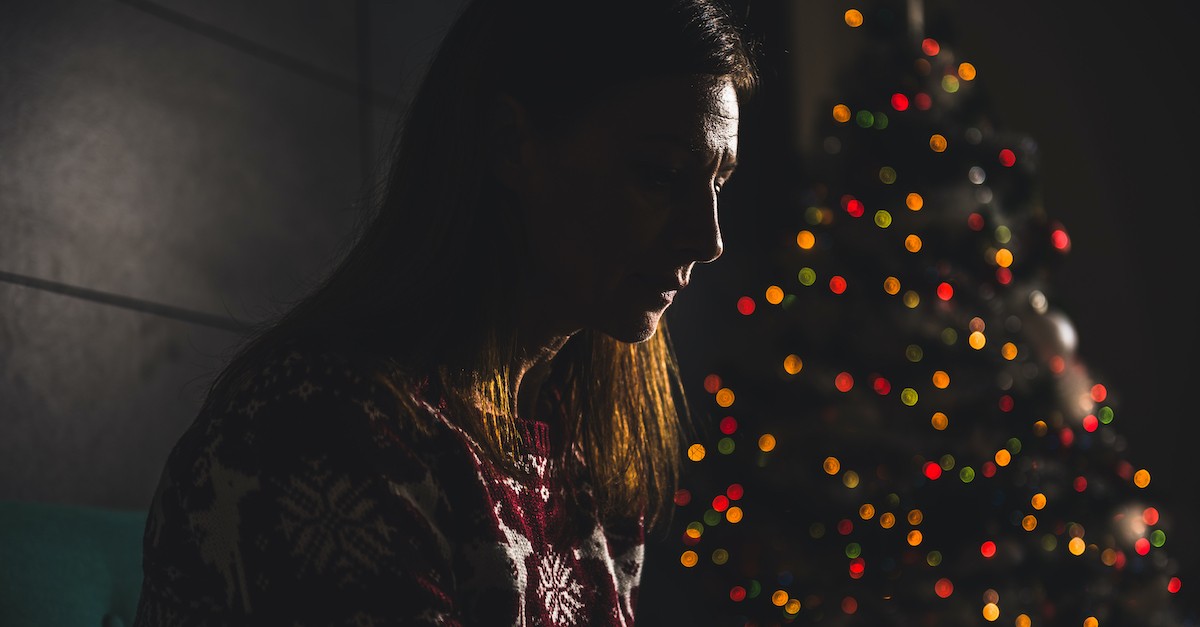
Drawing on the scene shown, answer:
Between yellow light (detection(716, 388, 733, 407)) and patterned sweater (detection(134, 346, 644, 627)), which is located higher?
patterned sweater (detection(134, 346, 644, 627))

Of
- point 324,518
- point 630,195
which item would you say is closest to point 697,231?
point 630,195

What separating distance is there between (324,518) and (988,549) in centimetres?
267

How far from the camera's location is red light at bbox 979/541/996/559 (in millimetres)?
3160

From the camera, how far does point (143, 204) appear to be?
2283 millimetres

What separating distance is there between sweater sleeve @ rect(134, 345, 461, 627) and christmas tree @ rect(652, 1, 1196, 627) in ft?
8.01

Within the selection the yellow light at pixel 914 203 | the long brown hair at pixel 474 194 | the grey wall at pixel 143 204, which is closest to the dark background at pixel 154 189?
the grey wall at pixel 143 204

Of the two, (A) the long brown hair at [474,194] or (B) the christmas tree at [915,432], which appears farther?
(B) the christmas tree at [915,432]

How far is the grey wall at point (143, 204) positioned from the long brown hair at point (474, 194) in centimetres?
100

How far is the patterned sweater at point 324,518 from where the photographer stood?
81 cm

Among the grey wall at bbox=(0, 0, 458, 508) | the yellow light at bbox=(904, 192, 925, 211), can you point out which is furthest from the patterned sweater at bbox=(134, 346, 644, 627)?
the yellow light at bbox=(904, 192, 925, 211)

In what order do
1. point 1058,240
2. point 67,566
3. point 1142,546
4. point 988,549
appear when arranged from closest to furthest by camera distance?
point 67,566
point 988,549
point 1142,546
point 1058,240

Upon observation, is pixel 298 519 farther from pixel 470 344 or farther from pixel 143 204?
pixel 143 204

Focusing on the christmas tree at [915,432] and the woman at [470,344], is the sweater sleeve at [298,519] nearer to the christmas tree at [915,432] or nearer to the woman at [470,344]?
the woman at [470,344]

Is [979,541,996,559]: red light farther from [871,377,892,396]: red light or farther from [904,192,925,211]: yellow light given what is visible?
[904,192,925,211]: yellow light
